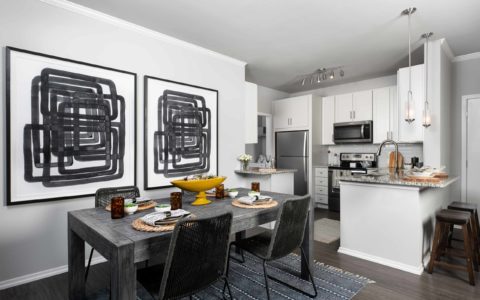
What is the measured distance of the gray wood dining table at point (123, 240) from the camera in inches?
48.9

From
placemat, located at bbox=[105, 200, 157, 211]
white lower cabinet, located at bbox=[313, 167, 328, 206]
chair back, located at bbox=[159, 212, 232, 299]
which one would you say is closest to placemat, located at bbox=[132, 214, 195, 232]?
chair back, located at bbox=[159, 212, 232, 299]

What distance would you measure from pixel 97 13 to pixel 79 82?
729 millimetres

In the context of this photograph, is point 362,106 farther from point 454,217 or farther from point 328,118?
point 454,217

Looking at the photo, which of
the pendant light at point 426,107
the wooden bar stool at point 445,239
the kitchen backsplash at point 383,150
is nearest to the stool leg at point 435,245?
the wooden bar stool at point 445,239

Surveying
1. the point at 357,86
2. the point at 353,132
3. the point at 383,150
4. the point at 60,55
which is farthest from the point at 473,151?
the point at 60,55

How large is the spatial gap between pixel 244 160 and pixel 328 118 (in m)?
2.40

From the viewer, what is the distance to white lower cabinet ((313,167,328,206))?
5203mm

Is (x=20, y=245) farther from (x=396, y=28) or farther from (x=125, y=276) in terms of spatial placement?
(x=396, y=28)

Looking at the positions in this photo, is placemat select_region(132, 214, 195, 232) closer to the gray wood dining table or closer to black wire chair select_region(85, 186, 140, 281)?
the gray wood dining table

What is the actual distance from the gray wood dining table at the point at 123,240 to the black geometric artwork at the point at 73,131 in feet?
2.71

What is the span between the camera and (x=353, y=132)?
5.03 m

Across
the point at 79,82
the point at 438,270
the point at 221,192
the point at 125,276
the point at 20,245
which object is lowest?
the point at 438,270

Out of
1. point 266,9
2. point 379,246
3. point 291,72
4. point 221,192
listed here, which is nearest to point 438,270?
point 379,246

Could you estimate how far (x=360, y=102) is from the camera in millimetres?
4945
